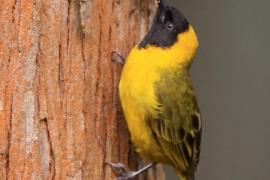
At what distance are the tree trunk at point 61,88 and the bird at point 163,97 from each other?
0.08 metres

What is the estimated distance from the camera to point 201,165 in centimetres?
556

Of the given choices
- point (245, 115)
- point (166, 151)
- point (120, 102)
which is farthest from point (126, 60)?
point (245, 115)

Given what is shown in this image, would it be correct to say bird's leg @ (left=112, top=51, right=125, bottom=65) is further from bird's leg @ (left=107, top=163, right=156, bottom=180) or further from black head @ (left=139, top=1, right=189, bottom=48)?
bird's leg @ (left=107, top=163, right=156, bottom=180)

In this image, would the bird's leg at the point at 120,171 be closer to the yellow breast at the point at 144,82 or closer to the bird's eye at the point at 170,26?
the yellow breast at the point at 144,82

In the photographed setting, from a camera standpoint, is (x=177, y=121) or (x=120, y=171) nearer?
(x=120, y=171)

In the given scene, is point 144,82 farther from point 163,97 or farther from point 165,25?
point 165,25

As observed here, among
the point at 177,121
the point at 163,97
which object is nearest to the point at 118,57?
the point at 163,97

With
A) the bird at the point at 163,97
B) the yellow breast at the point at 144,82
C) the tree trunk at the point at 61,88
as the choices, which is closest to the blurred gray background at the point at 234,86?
the bird at the point at 163,97

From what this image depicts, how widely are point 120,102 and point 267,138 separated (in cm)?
183

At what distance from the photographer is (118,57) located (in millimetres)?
3801

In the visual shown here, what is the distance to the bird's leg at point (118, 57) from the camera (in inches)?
149

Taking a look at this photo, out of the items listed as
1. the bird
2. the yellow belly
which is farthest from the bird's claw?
the yellow belly

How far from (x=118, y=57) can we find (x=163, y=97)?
28cm

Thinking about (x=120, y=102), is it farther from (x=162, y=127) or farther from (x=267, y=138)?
(x=267, y=138)
